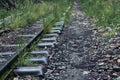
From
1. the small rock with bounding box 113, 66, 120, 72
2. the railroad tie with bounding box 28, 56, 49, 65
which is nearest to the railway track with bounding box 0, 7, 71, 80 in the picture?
the railroad tie with bounding box 28, 56, 49, 65

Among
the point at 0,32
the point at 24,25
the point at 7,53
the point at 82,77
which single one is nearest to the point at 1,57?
the point at 7,53

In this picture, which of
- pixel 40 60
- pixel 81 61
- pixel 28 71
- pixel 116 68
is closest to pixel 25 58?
pixel 40 60

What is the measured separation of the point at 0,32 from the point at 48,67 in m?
4.00

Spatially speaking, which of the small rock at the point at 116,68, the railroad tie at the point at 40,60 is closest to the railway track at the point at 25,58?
the railroad tie at the point at 40,60

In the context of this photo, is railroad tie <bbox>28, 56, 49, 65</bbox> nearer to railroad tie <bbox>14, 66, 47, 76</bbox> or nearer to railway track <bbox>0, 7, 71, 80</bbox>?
railway track <bbox>0, 7, 71, 80</bbox>

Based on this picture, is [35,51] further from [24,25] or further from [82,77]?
[24,25]

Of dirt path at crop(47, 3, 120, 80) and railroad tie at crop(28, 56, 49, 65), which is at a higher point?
railroad tie at crop(28, 56, 49, 65)

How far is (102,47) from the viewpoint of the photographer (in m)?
7.85

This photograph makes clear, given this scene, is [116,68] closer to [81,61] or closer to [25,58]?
[81,61]

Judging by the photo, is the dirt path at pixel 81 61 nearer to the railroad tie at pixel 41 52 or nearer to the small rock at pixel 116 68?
the small rock at pixel 116 68

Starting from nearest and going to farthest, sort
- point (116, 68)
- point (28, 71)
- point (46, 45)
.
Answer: point (28, 71) < point (116, 68) < point (46, 45)

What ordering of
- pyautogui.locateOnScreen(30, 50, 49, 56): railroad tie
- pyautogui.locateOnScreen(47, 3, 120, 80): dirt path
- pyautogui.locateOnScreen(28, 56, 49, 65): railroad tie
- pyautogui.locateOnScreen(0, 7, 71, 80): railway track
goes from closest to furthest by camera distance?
1. pyautogui.locateOnScreen(0, 7, 71, 80): railway track
2. pyautogui.locateOnScreen(47, 3, 120, 80): dirt path
3. pyautogui.locateOnScreen(28, 56, 49, 65): railroad tie
4. pyautogui.locateOnScreen(30, 50, 49, 56): railroad tie

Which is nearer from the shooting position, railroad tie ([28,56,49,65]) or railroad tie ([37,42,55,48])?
railroad tie ([28,56,49,65])

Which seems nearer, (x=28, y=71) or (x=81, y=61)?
(x=28, y=71)
